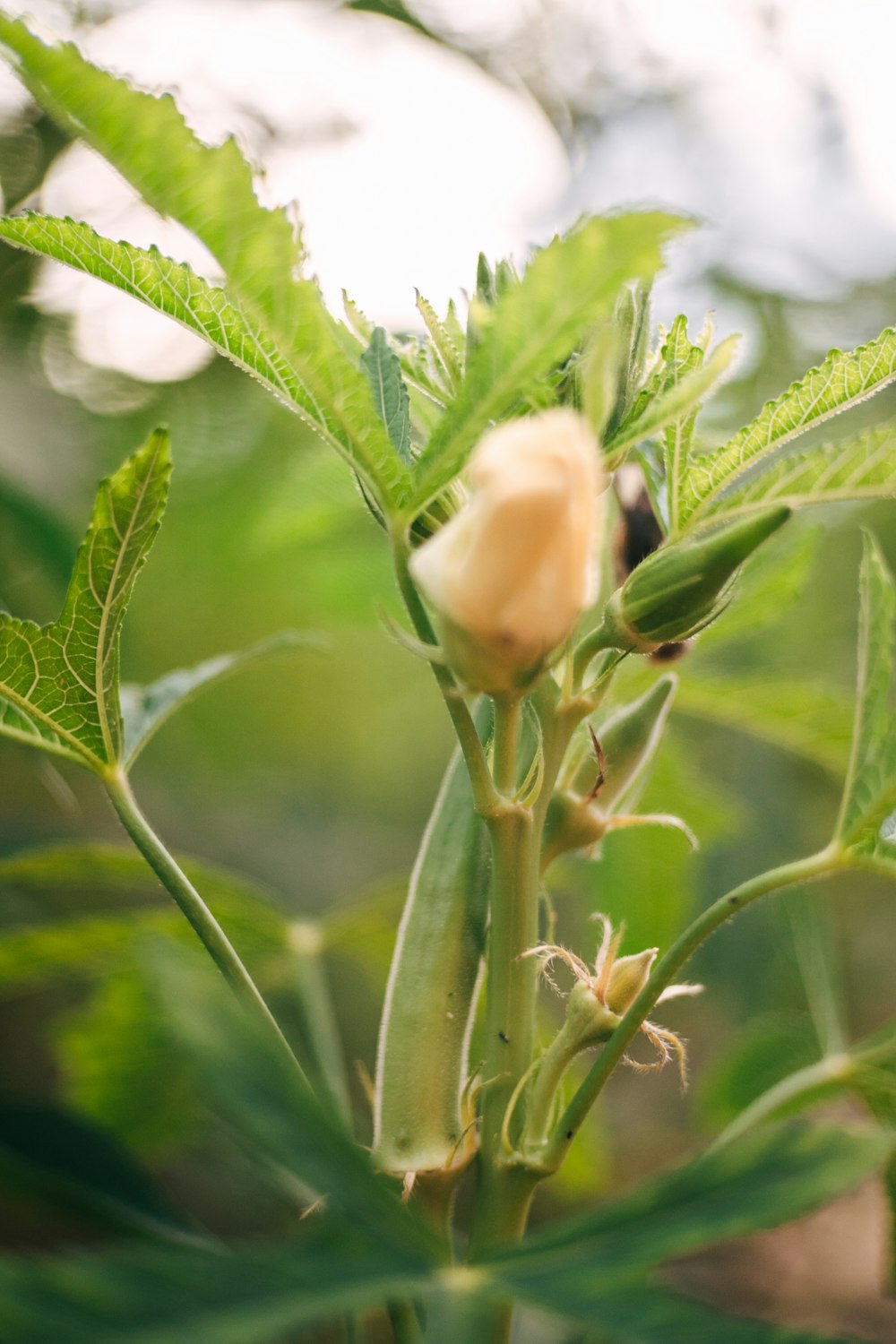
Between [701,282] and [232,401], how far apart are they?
0.67 m

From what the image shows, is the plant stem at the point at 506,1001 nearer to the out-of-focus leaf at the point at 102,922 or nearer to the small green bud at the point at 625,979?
the small green bud at the point at 625,979

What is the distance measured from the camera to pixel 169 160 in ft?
0.87

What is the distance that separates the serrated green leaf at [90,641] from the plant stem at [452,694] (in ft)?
0.32

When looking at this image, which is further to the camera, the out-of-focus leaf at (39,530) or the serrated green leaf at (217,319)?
the out-of-focus leaf at (39,530)

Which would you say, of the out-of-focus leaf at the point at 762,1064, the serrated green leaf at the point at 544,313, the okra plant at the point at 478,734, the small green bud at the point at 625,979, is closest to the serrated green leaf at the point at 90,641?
the okra plant at the point at 478,734

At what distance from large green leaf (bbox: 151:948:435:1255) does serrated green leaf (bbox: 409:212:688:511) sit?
6.2 inches

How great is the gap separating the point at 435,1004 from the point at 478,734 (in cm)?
10

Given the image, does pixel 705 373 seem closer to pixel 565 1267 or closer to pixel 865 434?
pixel 865 434

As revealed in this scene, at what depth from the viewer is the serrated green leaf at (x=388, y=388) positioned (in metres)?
0.33

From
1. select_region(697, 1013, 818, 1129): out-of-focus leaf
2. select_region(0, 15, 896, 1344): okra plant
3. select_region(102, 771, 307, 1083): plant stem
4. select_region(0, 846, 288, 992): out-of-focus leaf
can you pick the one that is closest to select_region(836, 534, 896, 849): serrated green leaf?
select_region(0, 15, 896, 1344): okra plant

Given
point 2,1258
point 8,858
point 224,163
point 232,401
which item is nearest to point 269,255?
point 224,163

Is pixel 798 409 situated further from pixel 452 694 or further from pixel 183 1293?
pixel 183 1293

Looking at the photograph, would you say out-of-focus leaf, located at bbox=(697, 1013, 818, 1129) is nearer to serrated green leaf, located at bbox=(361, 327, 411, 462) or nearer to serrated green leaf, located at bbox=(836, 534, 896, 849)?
serrated green leaf, located at bbox=(836, 534, 896, 849)

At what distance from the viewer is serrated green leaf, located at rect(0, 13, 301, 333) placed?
260mm
